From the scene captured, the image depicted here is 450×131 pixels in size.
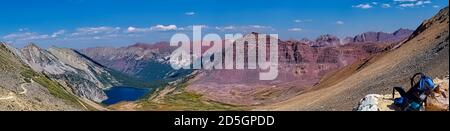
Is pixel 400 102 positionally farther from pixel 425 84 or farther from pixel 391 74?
pixel 391 74

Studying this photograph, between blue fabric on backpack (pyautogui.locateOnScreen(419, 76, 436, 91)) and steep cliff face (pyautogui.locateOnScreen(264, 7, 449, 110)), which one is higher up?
blue fabric on backpack (pyautogui.locateOnScreen(419, 76, 436, 91))

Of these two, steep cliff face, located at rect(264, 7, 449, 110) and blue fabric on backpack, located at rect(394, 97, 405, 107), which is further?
steep cliff face, located at rect(264, 7, 449, 110)

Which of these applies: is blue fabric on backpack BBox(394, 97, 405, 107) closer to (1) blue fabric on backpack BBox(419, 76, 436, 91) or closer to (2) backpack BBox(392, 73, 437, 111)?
(2) backpack BBox(392, 73, 437, 111)

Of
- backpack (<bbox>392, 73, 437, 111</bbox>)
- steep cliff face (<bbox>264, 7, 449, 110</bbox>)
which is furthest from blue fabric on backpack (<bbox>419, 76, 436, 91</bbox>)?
steep cliff face (<bbox>264, 7, 449, 110</bbox>)

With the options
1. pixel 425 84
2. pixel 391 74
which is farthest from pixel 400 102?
pixel 391 74

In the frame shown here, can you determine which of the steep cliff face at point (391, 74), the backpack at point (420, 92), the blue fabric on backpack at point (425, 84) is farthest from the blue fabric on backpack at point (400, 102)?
the steep cliff face at point (391, 74)

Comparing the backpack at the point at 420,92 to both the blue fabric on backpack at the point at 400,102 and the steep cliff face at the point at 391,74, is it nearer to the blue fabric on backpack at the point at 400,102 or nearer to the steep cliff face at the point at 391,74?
the blue fabric on backpack at the point at 400,102

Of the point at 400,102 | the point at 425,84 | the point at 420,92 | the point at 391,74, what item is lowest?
the point at 391,74

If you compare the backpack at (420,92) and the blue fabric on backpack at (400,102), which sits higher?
the backpack at (420,92)
